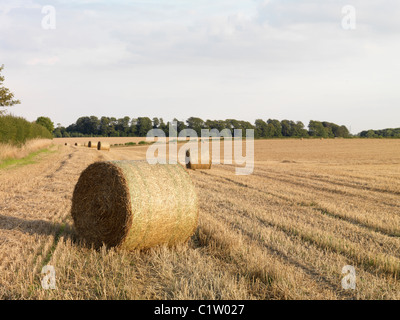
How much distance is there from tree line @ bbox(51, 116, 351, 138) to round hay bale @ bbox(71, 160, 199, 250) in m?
67.0

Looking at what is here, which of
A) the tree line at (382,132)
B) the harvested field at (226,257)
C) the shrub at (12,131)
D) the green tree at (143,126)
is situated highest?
the green tree at (143,126)

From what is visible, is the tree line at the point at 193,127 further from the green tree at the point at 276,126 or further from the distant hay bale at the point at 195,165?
the distant hay bale at the point at 195,165

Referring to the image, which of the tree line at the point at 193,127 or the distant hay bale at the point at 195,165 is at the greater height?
the tree line at the point at 193,127

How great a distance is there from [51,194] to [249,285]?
23.8 ft

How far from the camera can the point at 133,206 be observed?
524cm

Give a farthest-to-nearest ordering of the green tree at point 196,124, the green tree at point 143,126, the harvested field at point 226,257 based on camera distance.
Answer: the green tree at point 143,126 < the green tree at point 196,124 < the harvested field at point 226,257

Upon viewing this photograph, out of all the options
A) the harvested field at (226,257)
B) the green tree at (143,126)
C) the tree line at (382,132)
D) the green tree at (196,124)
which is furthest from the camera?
the tree line at (382,132)

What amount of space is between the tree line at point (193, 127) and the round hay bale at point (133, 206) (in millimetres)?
66956

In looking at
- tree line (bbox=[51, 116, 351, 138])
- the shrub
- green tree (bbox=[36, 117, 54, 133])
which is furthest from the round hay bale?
green tree (bbox=[36, 117, 54, 133])

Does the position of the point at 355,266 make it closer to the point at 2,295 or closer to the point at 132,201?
the point at 132,201

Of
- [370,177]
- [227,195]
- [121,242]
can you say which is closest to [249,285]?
[121,242]

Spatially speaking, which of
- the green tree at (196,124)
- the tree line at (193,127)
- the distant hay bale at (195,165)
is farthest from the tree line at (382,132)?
the distant hay bale at (195,165)

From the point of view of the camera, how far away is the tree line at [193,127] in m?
77.7

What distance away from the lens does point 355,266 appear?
4.86m
